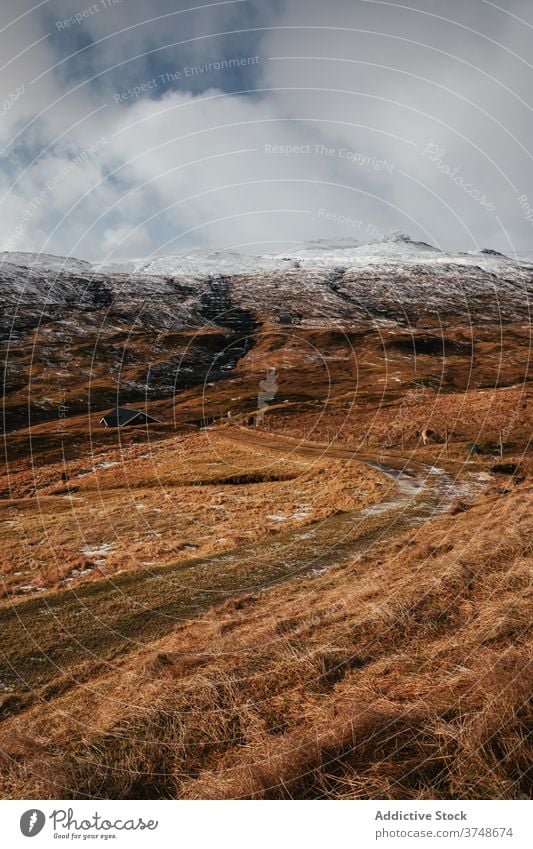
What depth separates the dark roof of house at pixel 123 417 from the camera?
90.6 m

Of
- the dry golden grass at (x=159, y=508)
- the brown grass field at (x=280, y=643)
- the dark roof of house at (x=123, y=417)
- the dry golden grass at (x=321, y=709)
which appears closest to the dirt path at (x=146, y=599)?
the brown grass field at (x=280, y=643)

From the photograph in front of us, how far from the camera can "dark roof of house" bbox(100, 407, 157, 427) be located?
90575 mm

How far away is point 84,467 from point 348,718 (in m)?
55.8

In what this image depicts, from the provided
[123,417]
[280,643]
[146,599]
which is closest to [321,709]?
[280,643]

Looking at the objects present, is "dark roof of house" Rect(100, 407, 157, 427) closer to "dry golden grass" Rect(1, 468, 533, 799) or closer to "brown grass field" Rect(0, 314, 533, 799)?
"brown grass field" Rect(0, 314, 533, 799)

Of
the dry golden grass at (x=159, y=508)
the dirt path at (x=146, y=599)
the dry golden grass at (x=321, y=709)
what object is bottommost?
the dry golden grass at (x=159, y=508)

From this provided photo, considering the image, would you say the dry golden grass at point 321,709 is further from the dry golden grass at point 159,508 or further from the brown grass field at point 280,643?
the dry golden grass at point 159,508

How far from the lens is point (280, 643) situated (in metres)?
7.87

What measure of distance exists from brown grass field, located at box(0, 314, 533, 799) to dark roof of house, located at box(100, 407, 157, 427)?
59.8m

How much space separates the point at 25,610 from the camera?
44.2ft

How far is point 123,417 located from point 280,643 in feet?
295

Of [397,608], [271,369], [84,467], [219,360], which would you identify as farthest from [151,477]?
[219,360]

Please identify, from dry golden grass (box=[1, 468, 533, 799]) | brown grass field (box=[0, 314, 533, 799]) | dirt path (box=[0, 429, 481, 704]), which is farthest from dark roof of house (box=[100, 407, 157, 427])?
dry golden grass (box=[1, 468, 533, 799])

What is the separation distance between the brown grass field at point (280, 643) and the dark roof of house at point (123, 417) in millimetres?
59829
